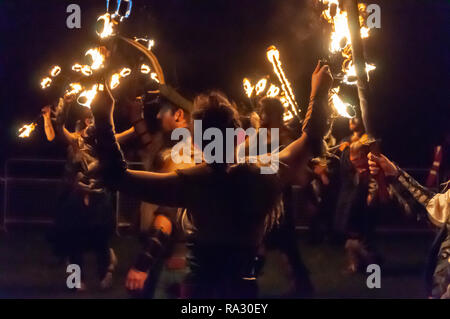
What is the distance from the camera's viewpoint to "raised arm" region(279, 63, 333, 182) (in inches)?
120

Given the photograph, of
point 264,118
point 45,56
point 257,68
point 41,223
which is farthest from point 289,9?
point 264,118

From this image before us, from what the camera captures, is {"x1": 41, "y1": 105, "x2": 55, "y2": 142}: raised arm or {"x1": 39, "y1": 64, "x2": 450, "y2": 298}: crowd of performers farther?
{"x1": 41, "y1": 105, "x2": 55, "y2": 142}: raised arm

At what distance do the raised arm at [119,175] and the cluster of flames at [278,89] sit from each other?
2.04m

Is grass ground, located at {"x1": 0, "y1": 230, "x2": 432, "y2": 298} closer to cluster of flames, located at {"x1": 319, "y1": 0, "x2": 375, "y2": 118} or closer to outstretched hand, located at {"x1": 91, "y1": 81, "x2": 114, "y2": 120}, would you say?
outstretched hand, located at {"x1": 91, "y1": 81, "x2": 114, "y2": 120}

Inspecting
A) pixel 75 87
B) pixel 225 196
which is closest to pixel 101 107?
pixel 225 196

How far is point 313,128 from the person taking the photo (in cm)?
304

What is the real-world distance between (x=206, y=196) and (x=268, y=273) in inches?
170

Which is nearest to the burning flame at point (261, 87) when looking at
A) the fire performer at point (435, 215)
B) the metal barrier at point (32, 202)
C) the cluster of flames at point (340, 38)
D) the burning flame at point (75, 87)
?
the burning flame at point (75, 87)

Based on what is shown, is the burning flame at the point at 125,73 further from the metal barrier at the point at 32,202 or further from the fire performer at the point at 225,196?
the metal barrier at the point at 32,202

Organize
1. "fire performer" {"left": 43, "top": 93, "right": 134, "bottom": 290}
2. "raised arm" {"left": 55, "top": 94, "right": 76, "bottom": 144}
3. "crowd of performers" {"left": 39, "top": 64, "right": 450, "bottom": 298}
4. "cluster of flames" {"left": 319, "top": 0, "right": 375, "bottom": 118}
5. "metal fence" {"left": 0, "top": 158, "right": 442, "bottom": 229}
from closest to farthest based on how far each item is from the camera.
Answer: "crowd of performers" {"left": 39, "top": 64, "right": 450, "bottom": 298} → "cluster of flames" {"left": 319, "top": 0, "right": 375, "bottom": 118} → "raised arm" {"left": 55, "top": 94, "right": 76, "bottom": 144} → "fire performer" {"left": 43, "top": 93, "right": 134, "bottom": 290} → "metal fence" {"left": 0, "top": 158, "right": 442, "bottom": 229}

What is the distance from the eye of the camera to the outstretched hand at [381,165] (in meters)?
3.70

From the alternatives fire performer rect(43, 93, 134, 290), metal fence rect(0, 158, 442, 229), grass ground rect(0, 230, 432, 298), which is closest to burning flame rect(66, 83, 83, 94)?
fire performer rect(43, 93, 134, 290)

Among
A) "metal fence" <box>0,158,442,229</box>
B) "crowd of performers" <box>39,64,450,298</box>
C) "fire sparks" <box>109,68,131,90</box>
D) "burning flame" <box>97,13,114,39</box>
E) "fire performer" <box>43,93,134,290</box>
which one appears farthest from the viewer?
"metal fence" <box>0,158,442,229</box>

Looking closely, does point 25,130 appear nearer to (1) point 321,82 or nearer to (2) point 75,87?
(2) point 75,87
